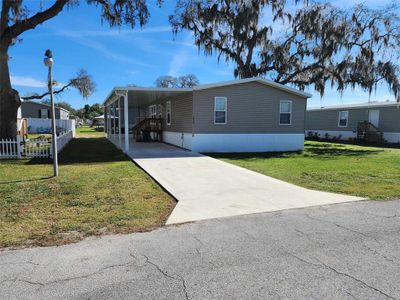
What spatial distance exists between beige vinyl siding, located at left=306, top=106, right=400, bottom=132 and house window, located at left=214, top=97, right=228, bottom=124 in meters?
14.9

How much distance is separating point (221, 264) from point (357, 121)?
1019 inches

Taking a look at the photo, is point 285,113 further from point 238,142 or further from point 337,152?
point 337,152

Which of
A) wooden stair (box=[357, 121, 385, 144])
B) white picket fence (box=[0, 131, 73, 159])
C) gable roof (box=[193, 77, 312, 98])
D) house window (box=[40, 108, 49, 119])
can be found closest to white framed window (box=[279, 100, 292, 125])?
gable roof (box=[193, 77, 312, 98])

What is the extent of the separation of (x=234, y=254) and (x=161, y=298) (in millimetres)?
1156

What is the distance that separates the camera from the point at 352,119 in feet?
85.9

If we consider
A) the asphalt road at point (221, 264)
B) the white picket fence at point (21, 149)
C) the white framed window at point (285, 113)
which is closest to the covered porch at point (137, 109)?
the white picket fence at point (21, 149)

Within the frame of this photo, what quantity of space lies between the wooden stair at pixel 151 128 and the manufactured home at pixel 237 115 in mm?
3632

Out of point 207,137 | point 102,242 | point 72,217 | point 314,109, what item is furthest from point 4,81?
point 314,109

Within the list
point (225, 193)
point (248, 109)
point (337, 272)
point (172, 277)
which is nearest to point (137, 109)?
point (248, 109)

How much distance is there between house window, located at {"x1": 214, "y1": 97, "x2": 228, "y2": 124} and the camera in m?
14.7

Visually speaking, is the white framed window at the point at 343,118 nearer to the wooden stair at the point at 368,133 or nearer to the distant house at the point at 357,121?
the distant house at the point at 357,121

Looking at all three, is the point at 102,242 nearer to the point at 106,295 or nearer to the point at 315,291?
the point at 106,295

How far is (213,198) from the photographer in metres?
6.18

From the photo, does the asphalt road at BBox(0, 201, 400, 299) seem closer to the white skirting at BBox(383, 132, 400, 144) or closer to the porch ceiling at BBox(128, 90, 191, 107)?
the porch ceiling at BBox(128, 90, 191, 107)
